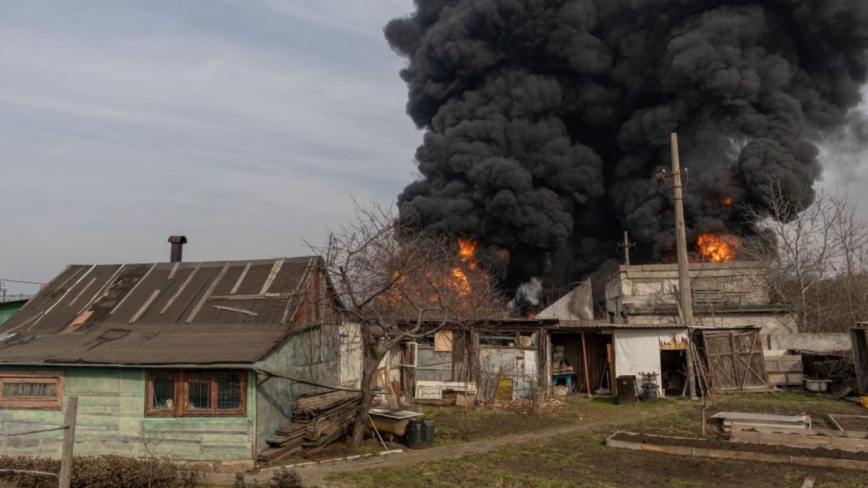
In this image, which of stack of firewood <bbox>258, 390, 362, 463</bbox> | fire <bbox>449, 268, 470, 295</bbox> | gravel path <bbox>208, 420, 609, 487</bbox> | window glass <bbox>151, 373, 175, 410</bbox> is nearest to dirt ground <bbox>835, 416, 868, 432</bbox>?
gravel path <bbox>208, 420, 609, 487</bbox>

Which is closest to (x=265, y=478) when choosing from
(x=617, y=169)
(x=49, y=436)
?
(x=49, y=436)

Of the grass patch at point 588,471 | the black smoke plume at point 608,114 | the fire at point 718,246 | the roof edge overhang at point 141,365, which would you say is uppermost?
the black smoke plume at point 608,114

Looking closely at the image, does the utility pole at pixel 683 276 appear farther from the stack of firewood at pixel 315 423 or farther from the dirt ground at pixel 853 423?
the stack of firewood at pixel 315 423

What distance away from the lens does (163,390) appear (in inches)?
520

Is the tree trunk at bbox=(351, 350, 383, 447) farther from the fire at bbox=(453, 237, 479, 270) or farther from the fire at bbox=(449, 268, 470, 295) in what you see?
the fire at bbox=(453, 237, 479, 270)

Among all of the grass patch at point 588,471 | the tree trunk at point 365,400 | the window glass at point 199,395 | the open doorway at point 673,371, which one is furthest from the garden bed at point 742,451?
the open doorway at point 673,371

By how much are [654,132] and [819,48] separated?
44.5 feet

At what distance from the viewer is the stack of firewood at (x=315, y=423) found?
1322cm

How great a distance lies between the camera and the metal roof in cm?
1340

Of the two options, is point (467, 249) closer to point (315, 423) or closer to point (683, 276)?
point (683, 276)

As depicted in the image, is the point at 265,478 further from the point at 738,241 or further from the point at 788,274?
the point at 738,241

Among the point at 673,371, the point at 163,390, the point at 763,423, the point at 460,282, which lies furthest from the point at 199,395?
the point at 460,282

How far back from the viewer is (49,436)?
13.6 metres

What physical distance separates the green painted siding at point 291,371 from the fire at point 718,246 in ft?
95.2
